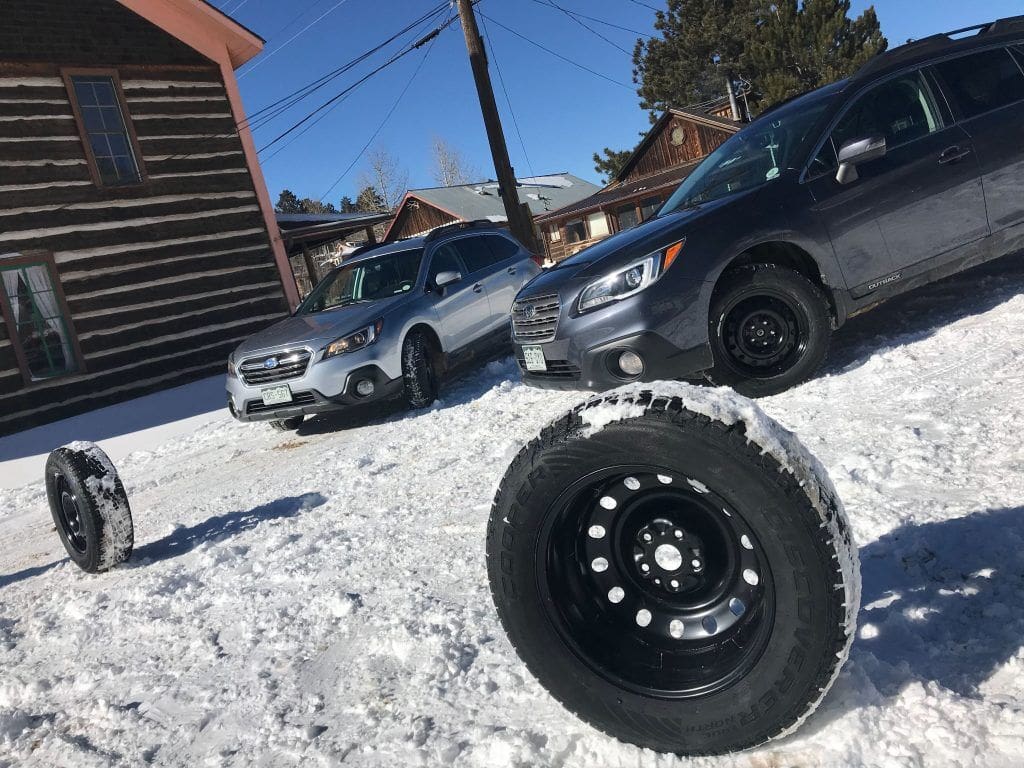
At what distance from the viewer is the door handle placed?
4699 mm

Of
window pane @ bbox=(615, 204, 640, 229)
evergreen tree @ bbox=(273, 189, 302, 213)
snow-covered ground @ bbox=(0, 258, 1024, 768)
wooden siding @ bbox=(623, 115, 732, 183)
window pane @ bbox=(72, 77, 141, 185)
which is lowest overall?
snow-covered ground @ bbox=(0, 258, 1024, 768)

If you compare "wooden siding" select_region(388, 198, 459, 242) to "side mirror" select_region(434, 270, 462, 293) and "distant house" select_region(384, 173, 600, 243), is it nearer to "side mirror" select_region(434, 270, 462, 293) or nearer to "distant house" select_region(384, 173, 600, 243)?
"distant house" select_region(384, 173, 600, 243)

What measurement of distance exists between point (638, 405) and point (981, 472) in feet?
6.75

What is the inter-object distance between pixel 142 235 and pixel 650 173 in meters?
31.5

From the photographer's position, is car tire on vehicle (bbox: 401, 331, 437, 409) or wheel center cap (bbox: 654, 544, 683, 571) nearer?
wheel center cap (bbox: 654, 544, 683, 571)

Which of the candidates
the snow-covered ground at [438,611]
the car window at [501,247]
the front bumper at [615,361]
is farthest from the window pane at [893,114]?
the car window at [501,247]

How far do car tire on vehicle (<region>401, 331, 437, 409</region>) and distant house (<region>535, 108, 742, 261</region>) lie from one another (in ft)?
93.4

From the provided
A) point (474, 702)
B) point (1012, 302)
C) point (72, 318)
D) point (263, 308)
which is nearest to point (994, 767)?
point (474, 702)

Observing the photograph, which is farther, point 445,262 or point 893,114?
point 445,262

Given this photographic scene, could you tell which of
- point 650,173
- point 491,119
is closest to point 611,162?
point 650,173

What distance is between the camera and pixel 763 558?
158 cm

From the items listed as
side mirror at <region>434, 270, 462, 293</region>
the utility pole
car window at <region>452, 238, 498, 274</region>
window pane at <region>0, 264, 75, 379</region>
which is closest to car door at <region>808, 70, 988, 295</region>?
side mirror at <region>434, 270, 462, 293</region>

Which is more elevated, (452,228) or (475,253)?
(452,228)

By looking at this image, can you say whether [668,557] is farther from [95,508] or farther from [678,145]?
[678,145]
